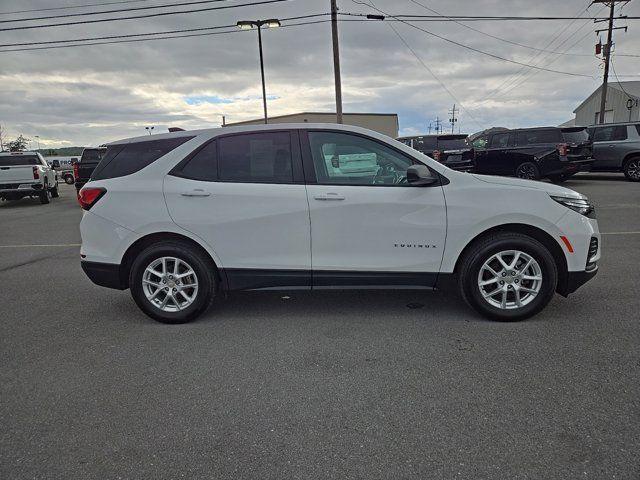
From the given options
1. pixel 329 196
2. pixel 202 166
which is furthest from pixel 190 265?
pixel 329 196

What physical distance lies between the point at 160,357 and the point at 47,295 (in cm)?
258

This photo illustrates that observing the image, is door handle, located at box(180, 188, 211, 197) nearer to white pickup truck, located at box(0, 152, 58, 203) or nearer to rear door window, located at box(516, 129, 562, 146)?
rear door window, located at box(516, 129, 562, 146)

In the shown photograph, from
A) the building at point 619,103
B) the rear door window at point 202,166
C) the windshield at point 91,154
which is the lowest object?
the rear door window at point 202,166

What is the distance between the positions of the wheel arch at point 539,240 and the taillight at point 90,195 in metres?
3.28

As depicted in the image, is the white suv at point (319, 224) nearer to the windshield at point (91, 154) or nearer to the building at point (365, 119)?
the windshield at point (91, 154)

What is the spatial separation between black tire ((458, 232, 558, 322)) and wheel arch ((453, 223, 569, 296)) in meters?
0.03

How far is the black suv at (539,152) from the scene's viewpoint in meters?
13.4

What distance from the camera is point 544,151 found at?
44.5ft

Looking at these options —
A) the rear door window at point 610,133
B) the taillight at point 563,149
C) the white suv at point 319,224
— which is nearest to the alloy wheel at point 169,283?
the white suv at point 319,224

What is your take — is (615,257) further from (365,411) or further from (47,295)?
(47,295)

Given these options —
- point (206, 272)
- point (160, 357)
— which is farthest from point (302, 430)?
point (206, 272)

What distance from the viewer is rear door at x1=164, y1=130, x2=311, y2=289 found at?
3893mm

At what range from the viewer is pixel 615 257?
6.04m

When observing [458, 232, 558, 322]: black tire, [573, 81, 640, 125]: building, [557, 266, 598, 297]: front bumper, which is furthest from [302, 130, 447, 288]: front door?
[573, 81, 640, 125]: building
